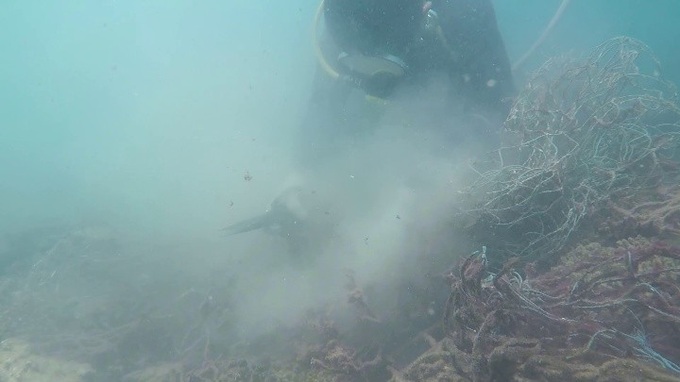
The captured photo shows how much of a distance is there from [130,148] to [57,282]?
35.2m

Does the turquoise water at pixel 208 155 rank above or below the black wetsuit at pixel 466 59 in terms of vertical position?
below

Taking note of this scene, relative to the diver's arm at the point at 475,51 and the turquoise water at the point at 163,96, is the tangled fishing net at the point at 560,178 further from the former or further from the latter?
the turquoise water at the point at 163,96

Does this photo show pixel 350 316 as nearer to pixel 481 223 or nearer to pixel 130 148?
pixel 481 223

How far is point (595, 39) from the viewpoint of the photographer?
83.1 ft

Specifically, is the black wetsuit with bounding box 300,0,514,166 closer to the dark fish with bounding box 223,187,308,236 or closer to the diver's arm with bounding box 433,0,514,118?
the diver's arm with bounding box 433,0,514,118

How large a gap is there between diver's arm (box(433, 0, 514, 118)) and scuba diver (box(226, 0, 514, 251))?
0.06 feet

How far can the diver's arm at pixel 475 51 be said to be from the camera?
24.4 ft

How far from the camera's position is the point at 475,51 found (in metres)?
7.44

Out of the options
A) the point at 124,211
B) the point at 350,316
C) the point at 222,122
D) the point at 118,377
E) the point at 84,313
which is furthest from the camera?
the point at 222,122

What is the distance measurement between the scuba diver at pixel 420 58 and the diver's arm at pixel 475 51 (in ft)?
0.06

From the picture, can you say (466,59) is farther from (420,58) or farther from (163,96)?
(163,96)

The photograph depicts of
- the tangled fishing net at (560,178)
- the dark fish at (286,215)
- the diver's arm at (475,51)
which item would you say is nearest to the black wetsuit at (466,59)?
the diver's arm at (475,51)

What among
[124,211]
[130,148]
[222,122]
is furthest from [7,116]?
[124,211]

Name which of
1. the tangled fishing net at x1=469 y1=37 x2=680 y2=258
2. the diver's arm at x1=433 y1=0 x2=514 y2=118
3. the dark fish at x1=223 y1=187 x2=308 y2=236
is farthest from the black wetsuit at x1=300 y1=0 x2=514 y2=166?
the dark fish at x1=223 y1=187 x2=308 y2=236
